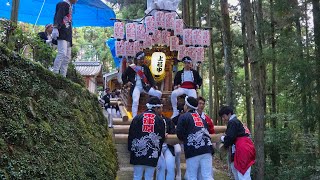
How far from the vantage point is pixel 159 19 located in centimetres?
1276

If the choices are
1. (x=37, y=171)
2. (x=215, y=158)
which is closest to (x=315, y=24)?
(x=215, y=158)

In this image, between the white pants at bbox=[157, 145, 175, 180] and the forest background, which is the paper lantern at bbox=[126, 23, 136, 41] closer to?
the forest background

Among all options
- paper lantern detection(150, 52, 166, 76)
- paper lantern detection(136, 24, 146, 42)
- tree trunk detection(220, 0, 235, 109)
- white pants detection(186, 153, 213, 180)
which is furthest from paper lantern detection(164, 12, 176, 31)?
white pants detection(186, 153, 213, 180)

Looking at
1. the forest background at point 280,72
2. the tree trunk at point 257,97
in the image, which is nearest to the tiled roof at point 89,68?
the forest background at point 280,72

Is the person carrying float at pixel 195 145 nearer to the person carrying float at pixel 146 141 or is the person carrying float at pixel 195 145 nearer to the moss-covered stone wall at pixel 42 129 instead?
the person carrying float at pixel 146 141

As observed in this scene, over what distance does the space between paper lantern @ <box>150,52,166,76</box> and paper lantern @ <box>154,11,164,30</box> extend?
1.10m

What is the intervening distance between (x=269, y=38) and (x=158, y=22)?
5882 mm

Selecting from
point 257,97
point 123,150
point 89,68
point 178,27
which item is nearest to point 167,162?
point 123,150

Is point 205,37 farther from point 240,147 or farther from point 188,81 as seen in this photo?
point 240,147

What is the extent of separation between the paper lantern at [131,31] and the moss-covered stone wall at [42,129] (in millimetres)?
7907

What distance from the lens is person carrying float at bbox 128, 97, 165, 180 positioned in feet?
16.4

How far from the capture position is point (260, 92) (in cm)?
851

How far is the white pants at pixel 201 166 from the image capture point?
5.13 metres

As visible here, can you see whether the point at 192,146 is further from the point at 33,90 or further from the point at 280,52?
the point at 280,52
